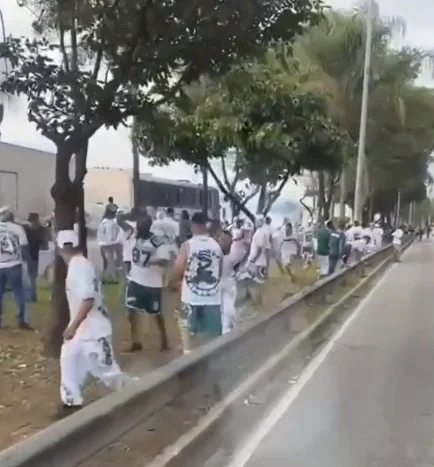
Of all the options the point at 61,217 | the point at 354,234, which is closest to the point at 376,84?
the point at 354,234

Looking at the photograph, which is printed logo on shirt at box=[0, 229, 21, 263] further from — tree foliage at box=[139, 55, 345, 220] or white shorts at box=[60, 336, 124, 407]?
tree foliage at box=[139, 55, 345, 220]

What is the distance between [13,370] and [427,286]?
19.4 meters

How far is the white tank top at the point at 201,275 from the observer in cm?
1038

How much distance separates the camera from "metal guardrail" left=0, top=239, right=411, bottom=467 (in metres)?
5.04

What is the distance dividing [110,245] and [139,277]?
9.93 m

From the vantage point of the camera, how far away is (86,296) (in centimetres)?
759

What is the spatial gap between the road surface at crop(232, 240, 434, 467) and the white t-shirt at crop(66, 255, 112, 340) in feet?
4.50

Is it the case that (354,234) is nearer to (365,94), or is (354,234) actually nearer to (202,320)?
(365,94)

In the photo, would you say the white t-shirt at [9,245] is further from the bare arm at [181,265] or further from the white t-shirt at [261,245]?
the white t-shirt at [261,245]

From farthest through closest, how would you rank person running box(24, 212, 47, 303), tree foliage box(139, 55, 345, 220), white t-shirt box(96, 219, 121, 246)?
tree foliage box(139, 55, 345, 220) < white t-shirt box(96, 219, 121, 246) < person running box(24, 212, 47, 303)

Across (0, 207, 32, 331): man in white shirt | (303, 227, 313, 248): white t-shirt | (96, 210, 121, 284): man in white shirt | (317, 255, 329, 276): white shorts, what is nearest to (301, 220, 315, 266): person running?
(303, 227, 313, 248): white t-shirt

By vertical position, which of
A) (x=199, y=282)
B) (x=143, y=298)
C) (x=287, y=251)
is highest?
(x=199, y=282)

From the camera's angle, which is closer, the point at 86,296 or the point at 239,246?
the point at 86,296

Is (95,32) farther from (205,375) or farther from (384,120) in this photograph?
(384,120)
